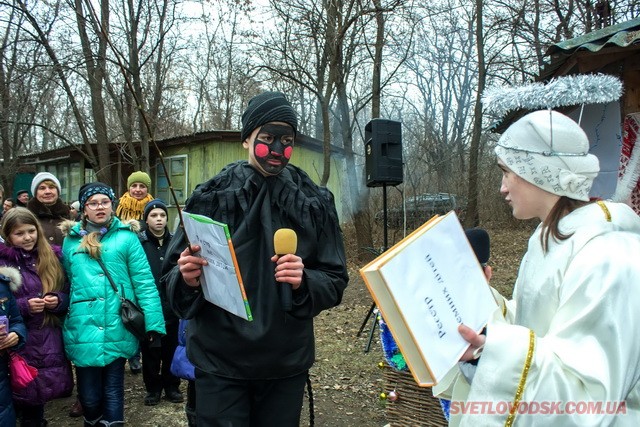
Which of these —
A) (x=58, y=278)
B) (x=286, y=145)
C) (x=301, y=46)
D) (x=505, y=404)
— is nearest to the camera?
(x=505, y=404)

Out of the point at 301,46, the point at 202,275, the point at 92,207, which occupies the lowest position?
the point at 202,275

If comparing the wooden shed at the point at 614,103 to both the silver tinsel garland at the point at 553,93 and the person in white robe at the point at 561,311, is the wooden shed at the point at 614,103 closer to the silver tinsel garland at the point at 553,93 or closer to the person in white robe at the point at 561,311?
the silver tinsel garland at the point at 553,93

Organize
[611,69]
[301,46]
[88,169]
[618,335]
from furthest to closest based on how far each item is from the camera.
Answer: [88,169]
[301,46]
[611,69]
[618,335]

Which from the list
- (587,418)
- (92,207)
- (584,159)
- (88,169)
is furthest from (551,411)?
(88,169)

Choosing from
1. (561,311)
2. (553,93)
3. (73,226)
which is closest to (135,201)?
(73,226)

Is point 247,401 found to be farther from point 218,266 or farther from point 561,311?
point 561,311

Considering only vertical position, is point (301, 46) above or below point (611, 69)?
above

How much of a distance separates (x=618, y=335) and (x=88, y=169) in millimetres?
22972

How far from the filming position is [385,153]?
7305 millimetres

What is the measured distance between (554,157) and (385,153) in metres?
5.73

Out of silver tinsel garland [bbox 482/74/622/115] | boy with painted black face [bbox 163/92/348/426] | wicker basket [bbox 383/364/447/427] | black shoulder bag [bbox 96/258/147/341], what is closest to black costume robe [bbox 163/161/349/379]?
boy with painted black face [bbox 163/92/348/426]

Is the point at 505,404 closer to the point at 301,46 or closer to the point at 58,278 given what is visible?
the point at 58,278

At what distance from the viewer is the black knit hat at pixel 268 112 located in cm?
221

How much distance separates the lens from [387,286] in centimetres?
140
